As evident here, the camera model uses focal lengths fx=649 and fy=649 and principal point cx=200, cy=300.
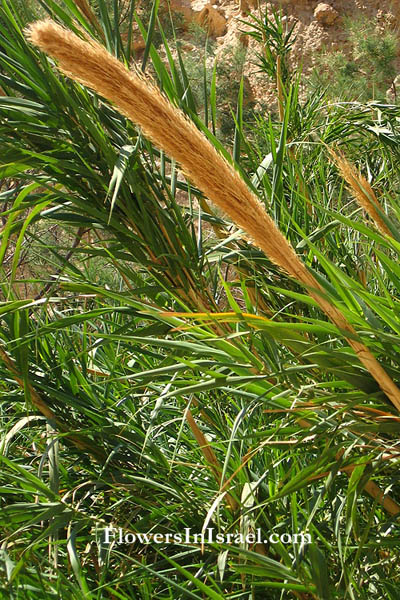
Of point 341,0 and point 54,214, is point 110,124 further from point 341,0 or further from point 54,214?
point 341,0

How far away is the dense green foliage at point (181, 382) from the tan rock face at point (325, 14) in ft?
20.1

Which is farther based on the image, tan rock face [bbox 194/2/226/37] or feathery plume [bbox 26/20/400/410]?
tan rock face [bbox 194/2/226/37]

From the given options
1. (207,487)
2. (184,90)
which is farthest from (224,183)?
(207,487)

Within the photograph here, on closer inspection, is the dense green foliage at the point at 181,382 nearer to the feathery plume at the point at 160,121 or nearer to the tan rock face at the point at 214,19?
the feathery plume at the point at 160,121

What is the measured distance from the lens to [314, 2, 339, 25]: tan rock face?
6.46 m

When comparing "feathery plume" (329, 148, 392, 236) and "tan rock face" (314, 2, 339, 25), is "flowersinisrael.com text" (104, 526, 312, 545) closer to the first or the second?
"feathery plume" (329, 148, 392, 236)

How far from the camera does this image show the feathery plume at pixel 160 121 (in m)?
0.42

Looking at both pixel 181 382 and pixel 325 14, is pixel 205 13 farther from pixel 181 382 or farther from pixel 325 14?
pixel 181 382

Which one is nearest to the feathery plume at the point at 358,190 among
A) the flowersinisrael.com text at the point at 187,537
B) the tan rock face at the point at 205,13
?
the flowersinisrael.com text at the point at 187,537

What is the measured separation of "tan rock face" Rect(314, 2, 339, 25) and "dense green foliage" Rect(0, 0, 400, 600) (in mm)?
6121

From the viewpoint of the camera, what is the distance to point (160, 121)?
437 mm

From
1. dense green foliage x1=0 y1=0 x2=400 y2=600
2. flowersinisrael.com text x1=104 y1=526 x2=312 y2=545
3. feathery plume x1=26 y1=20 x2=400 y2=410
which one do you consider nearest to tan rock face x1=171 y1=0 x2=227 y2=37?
dense green foliage x1=0 y1=0 x2=400 y2=600

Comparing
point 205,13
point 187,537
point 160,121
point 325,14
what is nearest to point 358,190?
point 160,121

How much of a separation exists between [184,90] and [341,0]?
646cm
